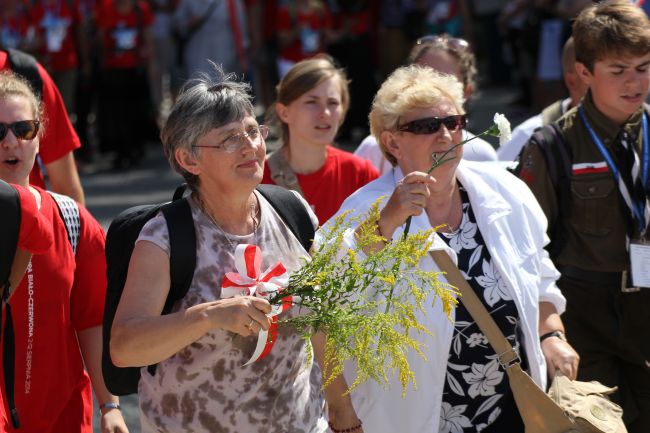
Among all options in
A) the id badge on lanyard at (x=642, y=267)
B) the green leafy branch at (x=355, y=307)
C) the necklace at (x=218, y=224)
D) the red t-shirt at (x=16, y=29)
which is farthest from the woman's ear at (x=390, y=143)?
the red t-shirt at (x=16, y=29)

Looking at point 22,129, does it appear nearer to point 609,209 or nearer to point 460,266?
point 460,266

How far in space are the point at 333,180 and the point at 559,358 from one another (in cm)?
168

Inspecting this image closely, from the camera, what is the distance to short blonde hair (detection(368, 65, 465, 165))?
4.36m

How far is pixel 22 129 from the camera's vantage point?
4.36m

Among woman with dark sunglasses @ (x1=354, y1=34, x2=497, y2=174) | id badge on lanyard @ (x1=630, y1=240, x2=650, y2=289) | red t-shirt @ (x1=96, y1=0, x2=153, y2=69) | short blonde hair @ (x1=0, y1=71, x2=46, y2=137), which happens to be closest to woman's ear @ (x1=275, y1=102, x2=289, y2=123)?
woman with dark sunglasses @ (x1=354, y1=34, x2=497, y2=174)

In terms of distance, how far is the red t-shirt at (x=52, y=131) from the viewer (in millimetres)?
5297

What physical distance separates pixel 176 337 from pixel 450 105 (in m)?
1.53

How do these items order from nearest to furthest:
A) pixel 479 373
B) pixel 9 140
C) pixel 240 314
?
pixel 240 314
pixel 479 373
pixel 9 140

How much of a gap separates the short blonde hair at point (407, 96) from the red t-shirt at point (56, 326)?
1114mm

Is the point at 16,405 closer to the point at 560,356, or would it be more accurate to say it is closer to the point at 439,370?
the point at 439,370

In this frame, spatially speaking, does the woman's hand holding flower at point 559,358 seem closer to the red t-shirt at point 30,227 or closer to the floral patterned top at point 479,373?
the floral patterned top at point 479,373

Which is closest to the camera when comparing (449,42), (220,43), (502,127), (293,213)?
(293,213)

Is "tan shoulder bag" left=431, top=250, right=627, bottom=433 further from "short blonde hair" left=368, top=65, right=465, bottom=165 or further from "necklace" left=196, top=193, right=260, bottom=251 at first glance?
"necklace" left=196, top=193, right=260, bottom=251

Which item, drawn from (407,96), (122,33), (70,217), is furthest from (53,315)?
(122,33)
